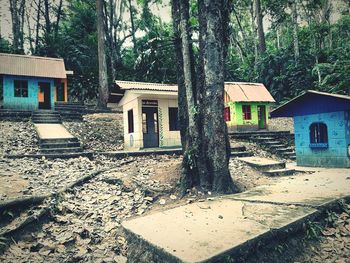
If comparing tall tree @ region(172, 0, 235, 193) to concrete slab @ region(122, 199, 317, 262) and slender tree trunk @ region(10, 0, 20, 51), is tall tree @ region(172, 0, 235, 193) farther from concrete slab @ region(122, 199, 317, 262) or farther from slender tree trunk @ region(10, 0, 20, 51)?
slender tree trunk @ region(10, 0, 20, 51)

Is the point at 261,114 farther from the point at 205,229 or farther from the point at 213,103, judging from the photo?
the point at 205,229

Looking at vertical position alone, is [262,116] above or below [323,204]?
above

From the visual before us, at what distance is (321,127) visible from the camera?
10.4 meters

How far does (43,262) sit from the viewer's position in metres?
3.63

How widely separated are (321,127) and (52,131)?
489 inches

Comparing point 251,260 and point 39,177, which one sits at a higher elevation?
point 39,177

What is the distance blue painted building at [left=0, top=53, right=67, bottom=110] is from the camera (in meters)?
18.0

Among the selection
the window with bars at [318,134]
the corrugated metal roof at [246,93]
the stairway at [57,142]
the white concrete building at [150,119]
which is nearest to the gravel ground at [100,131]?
the stairway at [57,142]

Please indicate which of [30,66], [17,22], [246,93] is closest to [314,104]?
[246,93]

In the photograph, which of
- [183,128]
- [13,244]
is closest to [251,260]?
[13,244]

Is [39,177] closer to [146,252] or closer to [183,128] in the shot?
[183,128]

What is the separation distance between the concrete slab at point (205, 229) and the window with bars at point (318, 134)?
23.5 ft

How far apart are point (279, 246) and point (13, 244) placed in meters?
3.73

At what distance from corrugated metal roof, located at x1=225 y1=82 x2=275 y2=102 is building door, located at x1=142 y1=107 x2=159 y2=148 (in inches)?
271
